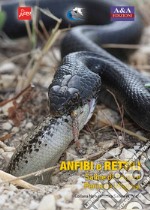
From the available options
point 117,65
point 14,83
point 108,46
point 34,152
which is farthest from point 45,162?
point 108,46

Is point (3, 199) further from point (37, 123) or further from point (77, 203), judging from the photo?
point (37, 123)

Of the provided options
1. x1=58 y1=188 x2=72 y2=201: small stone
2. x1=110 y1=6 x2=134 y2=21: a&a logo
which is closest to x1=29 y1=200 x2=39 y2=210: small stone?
x1=58 y1=188 x2=72 y2=201: small stone

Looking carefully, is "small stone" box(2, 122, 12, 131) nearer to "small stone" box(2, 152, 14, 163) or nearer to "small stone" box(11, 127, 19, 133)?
"small stone" box(11, 127, 19, 133)

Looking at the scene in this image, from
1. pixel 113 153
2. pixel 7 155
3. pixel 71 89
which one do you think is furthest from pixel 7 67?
pixel 113 153

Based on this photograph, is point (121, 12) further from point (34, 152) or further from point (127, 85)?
point (34, 152)

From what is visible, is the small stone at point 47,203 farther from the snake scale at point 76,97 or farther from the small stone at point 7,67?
the small stone at point 7,67

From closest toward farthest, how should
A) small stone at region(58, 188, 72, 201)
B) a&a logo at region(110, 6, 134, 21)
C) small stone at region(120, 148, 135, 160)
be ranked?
small stone at region(58, 188, 72, 201) → small stone at region(120, 148, 135, 160) → a&a logo at region(110, 6, 134, 21)
